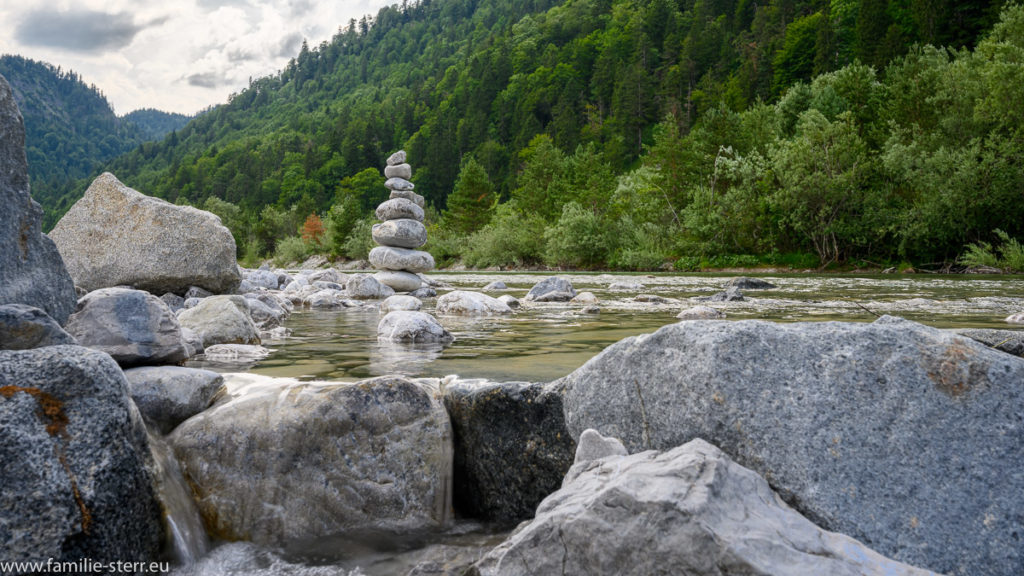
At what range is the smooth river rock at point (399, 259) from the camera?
1778cm

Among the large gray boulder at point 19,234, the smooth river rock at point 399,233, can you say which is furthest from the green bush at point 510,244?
the large gray boulder at point 19,234

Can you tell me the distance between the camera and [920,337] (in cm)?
271

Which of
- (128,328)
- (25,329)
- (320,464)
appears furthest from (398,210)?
(320,464)

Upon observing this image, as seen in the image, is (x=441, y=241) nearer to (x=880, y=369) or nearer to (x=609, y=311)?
(x=609, y=311)

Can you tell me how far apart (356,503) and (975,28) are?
2420 inches

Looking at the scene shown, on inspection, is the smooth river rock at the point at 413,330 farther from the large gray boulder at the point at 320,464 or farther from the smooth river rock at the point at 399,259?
the smooth river rock at the point at 399,259

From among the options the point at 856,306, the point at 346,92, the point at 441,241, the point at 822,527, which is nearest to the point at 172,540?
the point at 822,527

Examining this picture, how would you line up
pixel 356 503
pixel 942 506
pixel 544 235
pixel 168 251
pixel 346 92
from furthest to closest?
pixel 346 92 < pixel 544 235 < pixel 168 251 < pixel 356 503 < pixel 942 506

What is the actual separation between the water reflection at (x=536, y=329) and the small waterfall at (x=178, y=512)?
149cm

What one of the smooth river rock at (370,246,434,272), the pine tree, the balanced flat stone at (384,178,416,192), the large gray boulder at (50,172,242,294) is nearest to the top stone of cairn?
the balanced flat stone at (384,178,416,192)

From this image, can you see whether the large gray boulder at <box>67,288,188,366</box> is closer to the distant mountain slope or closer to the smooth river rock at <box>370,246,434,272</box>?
the smooth river rock at <box>370,246,434,272</box>

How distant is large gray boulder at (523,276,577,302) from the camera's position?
46.0 ft

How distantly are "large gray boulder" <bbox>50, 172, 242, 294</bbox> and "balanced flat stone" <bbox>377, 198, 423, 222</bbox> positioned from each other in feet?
26.4

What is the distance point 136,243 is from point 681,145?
3923cm
